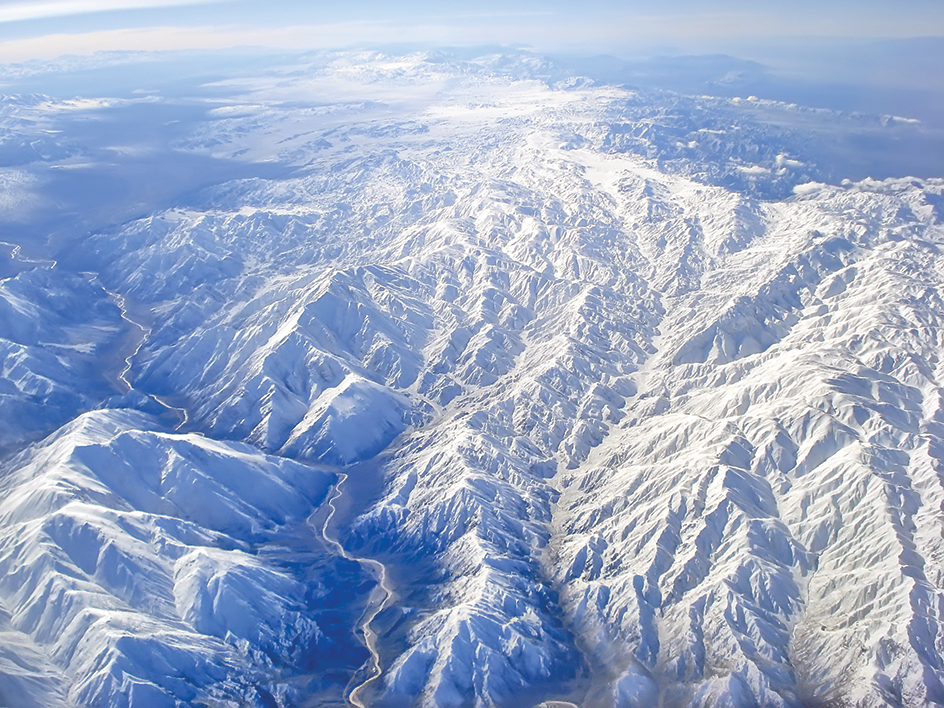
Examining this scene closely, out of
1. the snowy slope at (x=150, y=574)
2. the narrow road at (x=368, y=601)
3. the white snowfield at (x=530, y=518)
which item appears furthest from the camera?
the narrow road at (x=368, y=601)

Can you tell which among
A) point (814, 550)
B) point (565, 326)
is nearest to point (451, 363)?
point (565, 326)

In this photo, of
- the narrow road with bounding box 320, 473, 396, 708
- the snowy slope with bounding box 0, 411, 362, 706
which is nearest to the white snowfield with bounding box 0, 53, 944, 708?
the snowy slope with bounding box 0, 411, 362, 706

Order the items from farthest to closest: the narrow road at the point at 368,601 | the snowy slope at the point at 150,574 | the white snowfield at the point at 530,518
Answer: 1. the narrow road at the point at 368,601
2. the white snowfield at the point at 530,518
3. the snowy slope at the point at 150,574

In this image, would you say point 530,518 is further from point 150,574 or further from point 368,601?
point 150,574

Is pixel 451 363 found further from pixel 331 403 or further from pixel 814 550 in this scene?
pixel 814 550

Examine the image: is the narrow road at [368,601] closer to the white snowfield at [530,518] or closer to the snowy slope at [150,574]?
the white snowfield at [530,518]

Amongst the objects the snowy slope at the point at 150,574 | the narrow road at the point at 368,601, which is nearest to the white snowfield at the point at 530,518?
the snowy slope at the point at 150,574

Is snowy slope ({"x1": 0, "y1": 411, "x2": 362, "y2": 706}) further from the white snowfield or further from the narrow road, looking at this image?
the narrow road

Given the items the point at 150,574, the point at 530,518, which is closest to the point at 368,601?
the point at 530,518
